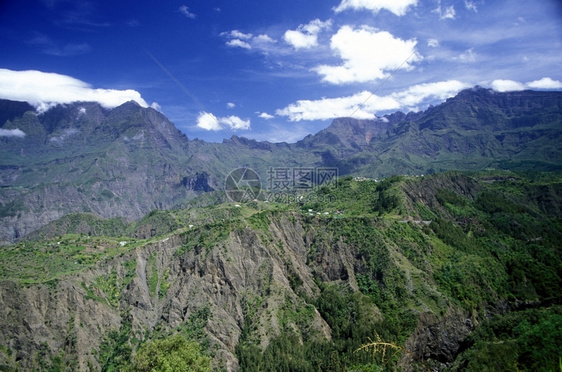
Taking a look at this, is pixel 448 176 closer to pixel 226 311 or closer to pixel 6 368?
pixel 226 311

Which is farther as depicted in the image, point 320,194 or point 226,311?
point 320,194

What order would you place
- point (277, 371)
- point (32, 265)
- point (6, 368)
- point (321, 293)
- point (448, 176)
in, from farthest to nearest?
point (448, 176) → point (321, 293) → point (32, 265) → point (277, 371) → point (6, 368)

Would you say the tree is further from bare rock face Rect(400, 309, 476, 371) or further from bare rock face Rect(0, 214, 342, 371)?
bare rock face Rect(400, 309, 476, 371)

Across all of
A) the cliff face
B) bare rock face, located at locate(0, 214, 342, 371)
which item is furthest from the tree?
the cliff face

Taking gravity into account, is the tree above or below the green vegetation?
below

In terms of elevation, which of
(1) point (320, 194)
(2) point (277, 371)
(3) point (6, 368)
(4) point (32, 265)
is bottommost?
(2) point (277, 371)

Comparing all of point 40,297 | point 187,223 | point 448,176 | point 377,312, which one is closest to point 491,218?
point 448,176

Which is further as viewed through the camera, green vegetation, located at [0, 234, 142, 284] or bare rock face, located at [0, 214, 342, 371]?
green vegetation, located at [0, 234, 142, 284]

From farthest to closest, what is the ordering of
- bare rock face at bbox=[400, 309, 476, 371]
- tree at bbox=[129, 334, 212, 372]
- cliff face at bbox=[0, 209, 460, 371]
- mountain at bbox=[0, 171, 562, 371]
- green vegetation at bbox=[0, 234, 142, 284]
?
1. bare rock face at bbox=[400, 309, 476, 371]
2. green vegetation at bbox=[0, 234, 142, 284]
3. mountain at bbox=[0, 171, 562, 371]
4. cliff face at bbox=[0, 209, 460, 371]
5. tree at bbox=[129, 334, 212, 372]

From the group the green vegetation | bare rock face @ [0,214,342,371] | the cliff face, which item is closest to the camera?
bare rock face @ [0,214,342,371]
